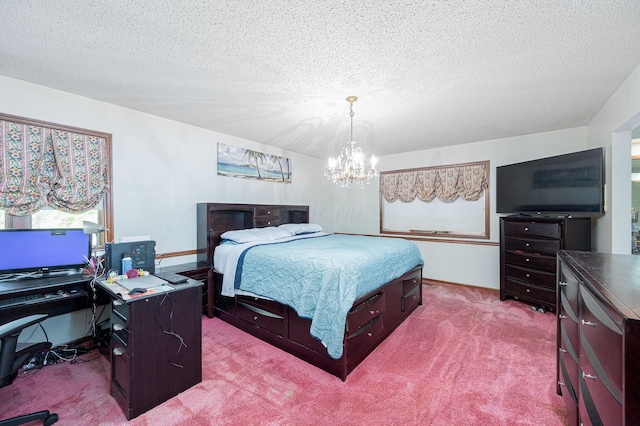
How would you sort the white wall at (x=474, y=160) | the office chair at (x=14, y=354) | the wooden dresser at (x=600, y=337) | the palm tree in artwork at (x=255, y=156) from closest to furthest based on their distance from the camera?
the wooden dresser at (x=600, y=337)
the office chair at (x=14, y=354)
the white wall at (x=474, y=160)
the palm tree in artwork at (x=255, y=156)

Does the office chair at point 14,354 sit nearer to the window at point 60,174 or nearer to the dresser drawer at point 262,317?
the window at point 60,174

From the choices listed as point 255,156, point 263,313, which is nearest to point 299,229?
point 255,156

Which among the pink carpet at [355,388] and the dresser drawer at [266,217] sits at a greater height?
the dresser drawer at [266,217]

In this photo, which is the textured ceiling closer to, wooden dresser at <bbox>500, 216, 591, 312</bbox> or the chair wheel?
wooden dresser at <bbox>500, 216, 591, 312</bbox>

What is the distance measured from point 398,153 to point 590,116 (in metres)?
2.71

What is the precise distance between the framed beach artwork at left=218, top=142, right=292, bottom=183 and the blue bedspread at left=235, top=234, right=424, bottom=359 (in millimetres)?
1661

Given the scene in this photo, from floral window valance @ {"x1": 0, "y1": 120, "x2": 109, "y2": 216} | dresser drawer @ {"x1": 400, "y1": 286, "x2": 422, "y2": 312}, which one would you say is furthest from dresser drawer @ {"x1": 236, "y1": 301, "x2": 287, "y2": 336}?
floral window valance @ {"x1": 0, "y1": 120, "x2": 109, "y2": 216}

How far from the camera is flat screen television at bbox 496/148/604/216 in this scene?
3027 mm

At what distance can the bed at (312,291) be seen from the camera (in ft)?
7.27

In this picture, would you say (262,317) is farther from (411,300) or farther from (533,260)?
(533,260)

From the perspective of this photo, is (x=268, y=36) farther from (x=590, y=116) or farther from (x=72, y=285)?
(x=590, y=116)

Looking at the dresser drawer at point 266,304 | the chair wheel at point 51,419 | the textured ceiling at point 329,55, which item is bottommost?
the chair wheel at point 51,419

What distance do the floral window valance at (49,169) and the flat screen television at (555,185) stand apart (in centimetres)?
540

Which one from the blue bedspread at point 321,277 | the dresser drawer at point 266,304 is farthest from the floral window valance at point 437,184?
the dresser drawer at point 266,304
